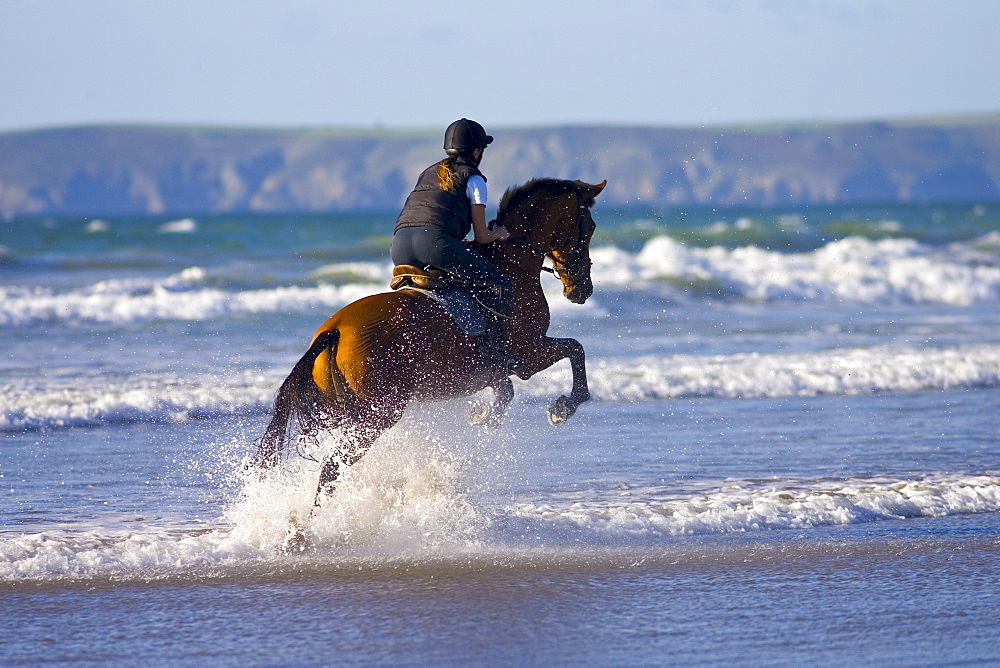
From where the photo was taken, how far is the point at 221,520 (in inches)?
237

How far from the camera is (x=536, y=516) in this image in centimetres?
604

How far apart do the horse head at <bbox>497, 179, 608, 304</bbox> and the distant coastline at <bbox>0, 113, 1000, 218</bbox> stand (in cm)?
6913

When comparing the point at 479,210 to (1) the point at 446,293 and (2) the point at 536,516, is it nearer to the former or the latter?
(1) the point at 446,293

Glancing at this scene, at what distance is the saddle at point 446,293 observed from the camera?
5.69 meters

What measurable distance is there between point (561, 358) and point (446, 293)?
0.87 m

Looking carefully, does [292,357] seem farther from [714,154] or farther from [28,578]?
Result: [714,154]

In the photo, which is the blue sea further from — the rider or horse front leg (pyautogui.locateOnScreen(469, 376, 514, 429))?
the rider

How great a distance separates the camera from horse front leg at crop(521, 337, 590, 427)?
6137 millimetres

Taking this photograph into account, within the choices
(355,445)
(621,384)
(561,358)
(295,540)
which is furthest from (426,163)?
(295,540)

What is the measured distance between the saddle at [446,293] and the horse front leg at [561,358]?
0.48 meters

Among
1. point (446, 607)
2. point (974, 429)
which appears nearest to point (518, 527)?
point (446, 607)

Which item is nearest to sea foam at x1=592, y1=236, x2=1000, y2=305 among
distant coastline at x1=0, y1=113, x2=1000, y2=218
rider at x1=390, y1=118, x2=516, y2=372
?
rider at x1=390, y1=118, x2=516, y2=372

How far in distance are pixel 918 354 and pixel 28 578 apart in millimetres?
9696

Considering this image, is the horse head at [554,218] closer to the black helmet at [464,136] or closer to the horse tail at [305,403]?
the black helmet at [464,136]
